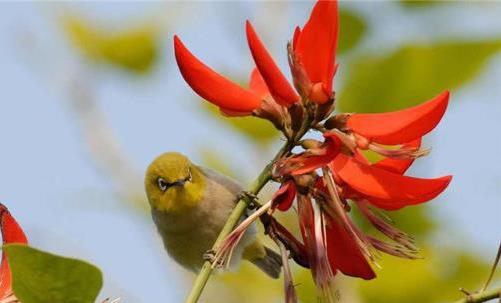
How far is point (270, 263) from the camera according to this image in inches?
140

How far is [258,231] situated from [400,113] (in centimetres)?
222

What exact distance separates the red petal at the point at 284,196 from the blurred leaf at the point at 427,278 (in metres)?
1.06

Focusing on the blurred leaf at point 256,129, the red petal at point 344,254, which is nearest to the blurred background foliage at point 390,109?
the blurred leaf at point 256,129

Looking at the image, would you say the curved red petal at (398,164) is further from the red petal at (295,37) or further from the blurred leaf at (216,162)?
the blurred leaf at (216,162)

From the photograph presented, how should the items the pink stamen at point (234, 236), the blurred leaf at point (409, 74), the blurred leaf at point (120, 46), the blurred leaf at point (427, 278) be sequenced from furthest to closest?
the blurred leaf at point (120, 46), the blurred leaf at point (409, 74), the blurred leaf at point (427, 278), the pink stamen at point (234, 236)

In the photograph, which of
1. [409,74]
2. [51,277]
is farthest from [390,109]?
[51,277]

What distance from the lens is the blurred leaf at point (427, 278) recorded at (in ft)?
8.89

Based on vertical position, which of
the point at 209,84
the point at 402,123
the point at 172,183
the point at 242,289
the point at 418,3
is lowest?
the point at 242,289

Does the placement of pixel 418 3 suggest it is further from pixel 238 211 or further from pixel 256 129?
pixel 238 211

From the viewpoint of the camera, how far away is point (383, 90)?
2891 millimetres

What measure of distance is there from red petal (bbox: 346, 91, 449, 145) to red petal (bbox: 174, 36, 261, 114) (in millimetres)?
200

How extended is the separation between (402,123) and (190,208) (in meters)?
2.22

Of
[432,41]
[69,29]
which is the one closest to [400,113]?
[432,41]

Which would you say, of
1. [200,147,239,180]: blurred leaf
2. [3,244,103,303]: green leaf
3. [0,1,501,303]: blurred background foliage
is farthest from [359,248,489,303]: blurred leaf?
[3,244,103,303]: green leaf
